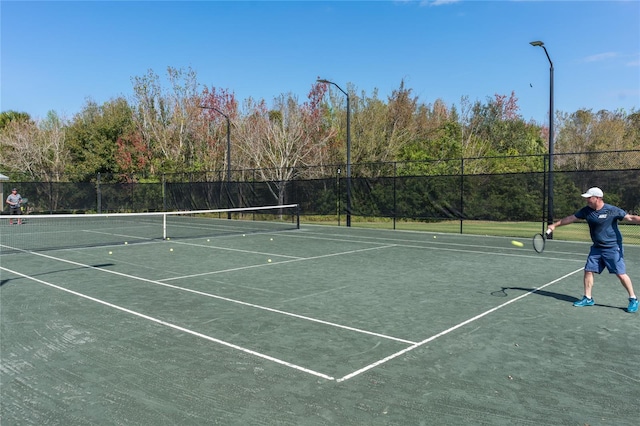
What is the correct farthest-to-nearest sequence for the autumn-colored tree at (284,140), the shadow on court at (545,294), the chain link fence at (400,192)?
the autumn-colored tree at (284,140), the chain link fence at (400,192), the shadow on court at (545,294)

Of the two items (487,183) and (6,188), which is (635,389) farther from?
(6,188)

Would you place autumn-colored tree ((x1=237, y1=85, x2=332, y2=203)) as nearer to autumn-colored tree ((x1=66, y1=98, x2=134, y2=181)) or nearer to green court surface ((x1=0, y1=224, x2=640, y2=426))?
autumn-colored tree ((x1=66, y1=98, x2=134, y2=181))

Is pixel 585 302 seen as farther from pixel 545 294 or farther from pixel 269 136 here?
pixel 269 136

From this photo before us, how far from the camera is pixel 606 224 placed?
7.00m

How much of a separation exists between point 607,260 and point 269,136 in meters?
26.6

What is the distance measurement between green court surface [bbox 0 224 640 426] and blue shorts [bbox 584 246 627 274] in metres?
0.61

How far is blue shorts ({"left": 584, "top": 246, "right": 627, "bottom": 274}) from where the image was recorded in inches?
275

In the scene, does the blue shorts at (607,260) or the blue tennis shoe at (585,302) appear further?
the blue tennis shoe at (585,302)

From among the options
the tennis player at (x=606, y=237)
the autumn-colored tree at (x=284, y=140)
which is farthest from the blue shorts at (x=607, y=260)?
the autumn-colored tree at (x=284, y=140)

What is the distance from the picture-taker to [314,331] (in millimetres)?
6062

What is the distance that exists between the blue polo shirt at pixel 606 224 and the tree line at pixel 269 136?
23.1 metres

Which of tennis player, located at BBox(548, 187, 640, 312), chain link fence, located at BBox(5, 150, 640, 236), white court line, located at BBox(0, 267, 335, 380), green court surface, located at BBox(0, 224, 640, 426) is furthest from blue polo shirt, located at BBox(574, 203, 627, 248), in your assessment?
chain link fence, located at BBox(5, 150, 640, 236)

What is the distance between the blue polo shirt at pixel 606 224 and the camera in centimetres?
698

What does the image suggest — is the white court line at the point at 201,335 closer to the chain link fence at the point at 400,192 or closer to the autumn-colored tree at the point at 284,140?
the chain link fence at the point at 400,192
